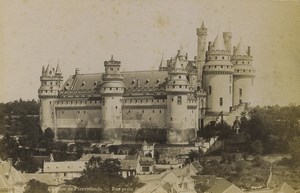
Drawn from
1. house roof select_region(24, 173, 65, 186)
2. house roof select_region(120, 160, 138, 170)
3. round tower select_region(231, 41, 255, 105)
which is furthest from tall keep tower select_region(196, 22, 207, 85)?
house roof select_region(24, 173, 65, 186)

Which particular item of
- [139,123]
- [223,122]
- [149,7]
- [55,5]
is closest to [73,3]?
[55,5]

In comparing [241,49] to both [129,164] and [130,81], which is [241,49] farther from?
[129,164]

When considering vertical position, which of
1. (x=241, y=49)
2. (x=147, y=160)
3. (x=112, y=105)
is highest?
(x=241, y=49)

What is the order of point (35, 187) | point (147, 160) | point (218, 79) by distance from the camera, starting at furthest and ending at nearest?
point (218, 79) → point (147, 160) → point (35, 187)

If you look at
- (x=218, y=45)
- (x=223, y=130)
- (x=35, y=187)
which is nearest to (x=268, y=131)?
(x=223, y=130)

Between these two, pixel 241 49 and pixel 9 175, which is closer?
pixel 9 175

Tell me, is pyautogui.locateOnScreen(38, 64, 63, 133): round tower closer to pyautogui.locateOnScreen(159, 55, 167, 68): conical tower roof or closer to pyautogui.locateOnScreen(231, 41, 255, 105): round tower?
pyautogui.locateOnScreen(159, 55, 167, 68): conical tower roof

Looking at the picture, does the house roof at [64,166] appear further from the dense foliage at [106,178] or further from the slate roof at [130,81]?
the slate roof at [130,81]
